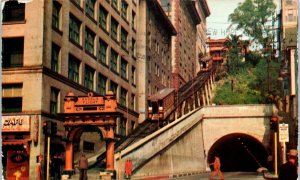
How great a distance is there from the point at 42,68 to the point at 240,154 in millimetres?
46508

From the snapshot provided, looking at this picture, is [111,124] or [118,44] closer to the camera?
[111,124]

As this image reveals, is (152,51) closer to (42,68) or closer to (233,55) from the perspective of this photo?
(233,55)

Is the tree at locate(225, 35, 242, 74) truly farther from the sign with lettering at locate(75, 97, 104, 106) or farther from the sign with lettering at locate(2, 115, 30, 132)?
the sign with lettering at locate(2, 115, 30, 132)

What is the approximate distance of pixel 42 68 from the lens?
38.5 meters

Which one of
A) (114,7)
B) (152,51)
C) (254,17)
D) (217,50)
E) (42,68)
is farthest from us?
(217,50)

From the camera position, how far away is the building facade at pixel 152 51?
69.7 meters

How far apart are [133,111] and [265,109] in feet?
54.0

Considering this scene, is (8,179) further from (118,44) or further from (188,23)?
(188,23)

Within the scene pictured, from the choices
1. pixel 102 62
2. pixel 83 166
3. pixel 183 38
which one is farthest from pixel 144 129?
pixel 183 38

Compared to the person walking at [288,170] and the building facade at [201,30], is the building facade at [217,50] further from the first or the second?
the person walking at [288,170]

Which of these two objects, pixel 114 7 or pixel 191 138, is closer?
pixel 191 138

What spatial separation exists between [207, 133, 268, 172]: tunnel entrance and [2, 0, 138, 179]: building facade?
23.7 metres

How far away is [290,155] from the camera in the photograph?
1180cm

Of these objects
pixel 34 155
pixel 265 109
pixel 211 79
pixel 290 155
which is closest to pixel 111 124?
pixel 34 155
